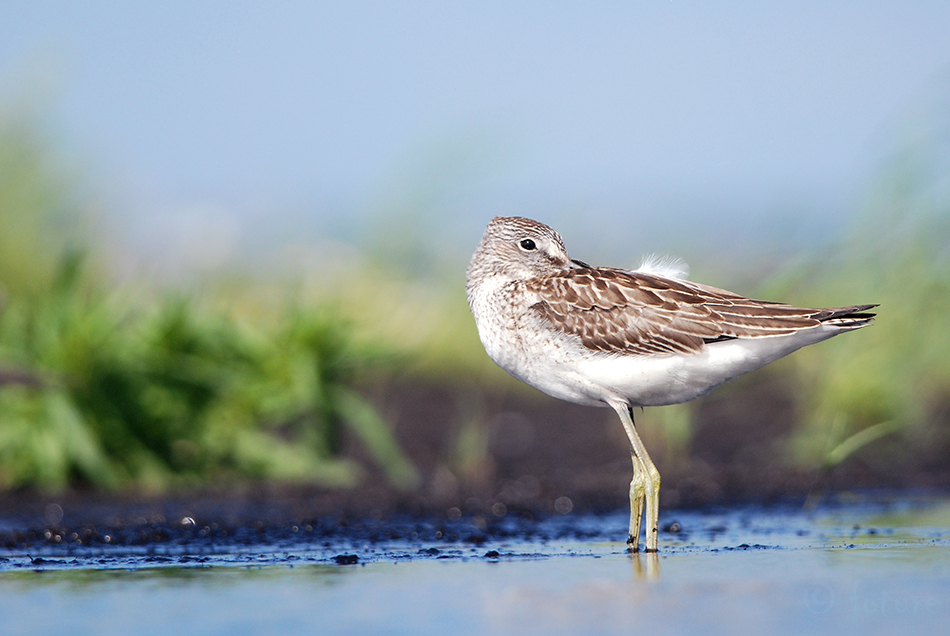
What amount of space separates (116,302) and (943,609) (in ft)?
19.9

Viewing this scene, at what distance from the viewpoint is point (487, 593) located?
373 cm

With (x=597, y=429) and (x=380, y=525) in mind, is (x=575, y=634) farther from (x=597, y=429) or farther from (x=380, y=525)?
(x=597, y=429)

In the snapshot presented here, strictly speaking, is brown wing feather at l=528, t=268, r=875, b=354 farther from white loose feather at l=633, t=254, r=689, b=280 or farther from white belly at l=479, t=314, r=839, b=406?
white loose feather at l=633, t=254, r=689, b=280

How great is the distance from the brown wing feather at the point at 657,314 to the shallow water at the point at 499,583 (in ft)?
3.13

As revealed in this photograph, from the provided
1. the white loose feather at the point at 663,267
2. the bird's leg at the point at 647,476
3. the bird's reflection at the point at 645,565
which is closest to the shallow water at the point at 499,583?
the bird's reflection at the point at 645,565

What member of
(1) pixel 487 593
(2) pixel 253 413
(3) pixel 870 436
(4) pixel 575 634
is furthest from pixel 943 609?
(2) pixel 253 413

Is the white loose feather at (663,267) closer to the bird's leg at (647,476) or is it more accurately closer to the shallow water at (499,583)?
the bird's leg at (647,476)

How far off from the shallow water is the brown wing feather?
3.13 feet

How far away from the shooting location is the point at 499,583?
12.9ft

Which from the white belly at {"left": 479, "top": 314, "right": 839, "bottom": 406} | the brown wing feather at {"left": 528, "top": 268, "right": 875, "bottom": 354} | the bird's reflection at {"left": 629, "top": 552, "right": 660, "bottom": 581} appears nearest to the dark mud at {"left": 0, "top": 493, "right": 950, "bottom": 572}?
the bird's reflection at {"left": 629, "top": 552, "right": 660, "bottom": 581}

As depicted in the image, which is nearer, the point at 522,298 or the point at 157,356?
the point at 522,298

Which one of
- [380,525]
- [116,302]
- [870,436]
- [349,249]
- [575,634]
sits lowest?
[575,634]

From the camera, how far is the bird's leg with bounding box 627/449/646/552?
5.13m

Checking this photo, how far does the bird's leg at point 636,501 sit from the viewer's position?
202 inches
